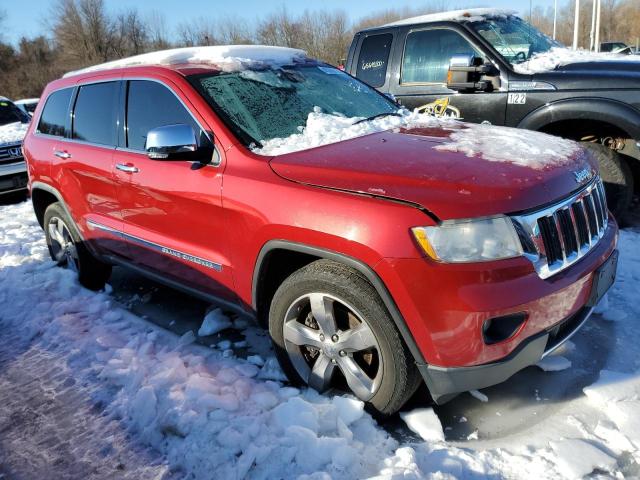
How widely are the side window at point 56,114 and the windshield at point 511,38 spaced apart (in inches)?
151

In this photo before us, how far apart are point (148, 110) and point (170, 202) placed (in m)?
0.75

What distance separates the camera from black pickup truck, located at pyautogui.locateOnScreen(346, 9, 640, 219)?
4.48 m

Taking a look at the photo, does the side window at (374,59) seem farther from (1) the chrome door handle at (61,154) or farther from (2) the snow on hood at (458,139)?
(1) the chrome door handle at (61,154)

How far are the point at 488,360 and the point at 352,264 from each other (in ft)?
2.27

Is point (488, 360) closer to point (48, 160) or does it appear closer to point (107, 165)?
point (107, 165)

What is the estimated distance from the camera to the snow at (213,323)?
12.1 ft

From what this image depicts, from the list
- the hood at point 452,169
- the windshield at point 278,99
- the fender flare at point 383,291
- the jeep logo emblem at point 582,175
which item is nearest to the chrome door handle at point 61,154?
the windshield at point 278,99

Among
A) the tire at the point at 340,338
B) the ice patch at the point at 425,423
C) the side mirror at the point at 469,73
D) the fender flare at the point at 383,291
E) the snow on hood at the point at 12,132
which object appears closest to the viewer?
the fender flare at the point at 383,291

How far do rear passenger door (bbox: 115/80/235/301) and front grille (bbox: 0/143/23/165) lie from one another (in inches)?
240

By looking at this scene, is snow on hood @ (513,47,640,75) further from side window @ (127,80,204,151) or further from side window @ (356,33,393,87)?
side window @ (127,80,204,151)

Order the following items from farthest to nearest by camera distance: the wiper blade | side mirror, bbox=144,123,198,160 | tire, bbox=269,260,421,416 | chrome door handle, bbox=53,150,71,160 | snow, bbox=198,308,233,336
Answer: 1. chrome door handle, bbox=53,150,71,160
2. snow, bbox=198,308,233,336
3. the wiper blade
4. side mirror, bbox=144,123,198,160
5. tire, bbox=269,260,421,416

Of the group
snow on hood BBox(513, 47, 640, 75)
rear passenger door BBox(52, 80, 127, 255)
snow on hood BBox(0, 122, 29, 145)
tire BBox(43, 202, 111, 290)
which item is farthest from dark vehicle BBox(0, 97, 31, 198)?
snow on hood BBox(513, 47, 640, 75)

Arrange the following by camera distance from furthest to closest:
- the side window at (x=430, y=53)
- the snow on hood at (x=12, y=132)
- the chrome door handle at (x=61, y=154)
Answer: the snow on hood at (x=12, y=132) < the side window at (x=430, y=53) < the chrome door handle at (x=61, y=154)

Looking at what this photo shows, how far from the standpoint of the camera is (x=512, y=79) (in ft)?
16.0
